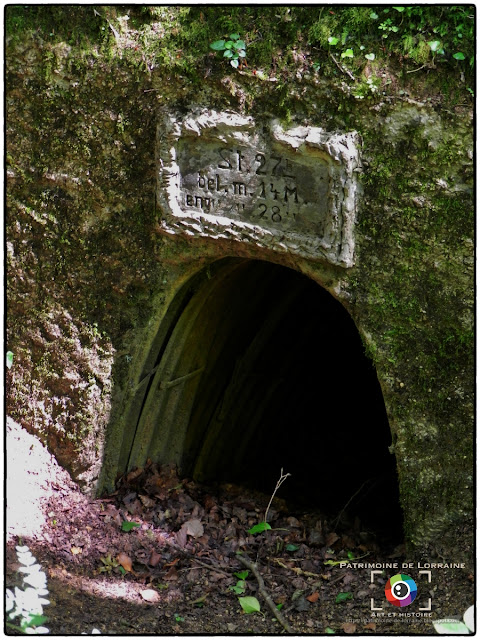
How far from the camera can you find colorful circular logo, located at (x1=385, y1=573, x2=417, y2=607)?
4273 mm

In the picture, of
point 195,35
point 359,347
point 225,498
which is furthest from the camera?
point 359,347

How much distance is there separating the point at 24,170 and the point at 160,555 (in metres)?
2.48

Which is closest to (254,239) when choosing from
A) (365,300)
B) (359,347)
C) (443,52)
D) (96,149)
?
(365,300)

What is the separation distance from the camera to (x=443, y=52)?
398 cm

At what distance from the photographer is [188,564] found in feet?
15.3

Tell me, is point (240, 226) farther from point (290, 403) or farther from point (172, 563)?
point (290, 403)

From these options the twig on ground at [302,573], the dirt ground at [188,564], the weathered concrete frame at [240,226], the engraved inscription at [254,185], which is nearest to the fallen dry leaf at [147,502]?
the dirt ground at [188,564]

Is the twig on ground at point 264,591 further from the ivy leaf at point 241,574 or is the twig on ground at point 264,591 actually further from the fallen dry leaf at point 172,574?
the fallen dry leaf at point 172,574

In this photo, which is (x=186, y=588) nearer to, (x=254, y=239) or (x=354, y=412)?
(x=254, y=239)

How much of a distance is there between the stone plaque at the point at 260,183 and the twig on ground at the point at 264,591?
74.2 inches

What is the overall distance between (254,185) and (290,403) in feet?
11.4

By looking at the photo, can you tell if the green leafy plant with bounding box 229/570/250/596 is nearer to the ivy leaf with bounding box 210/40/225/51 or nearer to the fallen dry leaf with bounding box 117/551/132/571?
the fallen dry leaf with bounding box 117/551/132/571

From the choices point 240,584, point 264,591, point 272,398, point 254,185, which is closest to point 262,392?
point 272,398

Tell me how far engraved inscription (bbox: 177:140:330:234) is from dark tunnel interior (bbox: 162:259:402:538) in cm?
75
